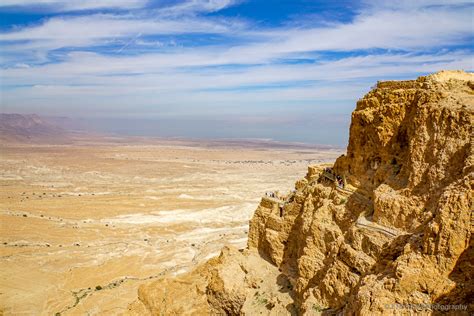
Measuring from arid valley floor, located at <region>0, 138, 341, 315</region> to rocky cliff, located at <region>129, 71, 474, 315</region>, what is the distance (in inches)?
393

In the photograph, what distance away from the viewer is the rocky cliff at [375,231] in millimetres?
7824

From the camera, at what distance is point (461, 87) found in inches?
464

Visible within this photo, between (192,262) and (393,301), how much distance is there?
2548 centimetres

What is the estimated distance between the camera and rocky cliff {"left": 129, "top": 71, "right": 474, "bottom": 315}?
25.7ft

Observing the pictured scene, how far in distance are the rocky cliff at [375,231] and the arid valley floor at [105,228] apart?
393 inches

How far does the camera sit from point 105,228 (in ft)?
140

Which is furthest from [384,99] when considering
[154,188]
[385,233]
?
[154,188]

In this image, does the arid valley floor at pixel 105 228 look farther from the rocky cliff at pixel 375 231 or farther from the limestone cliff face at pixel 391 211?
the limestone cliff face at pixel 391 211

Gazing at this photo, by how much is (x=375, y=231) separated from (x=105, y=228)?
37.7m
